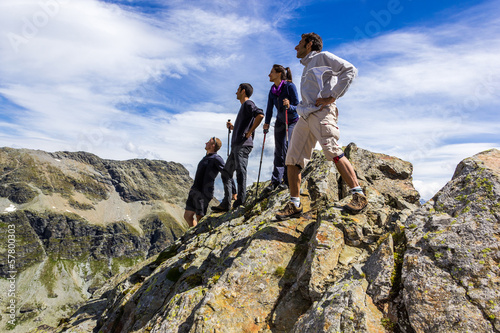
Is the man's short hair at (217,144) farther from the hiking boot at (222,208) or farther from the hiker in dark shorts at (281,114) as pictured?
the hiker in dark shorts at (281,114)

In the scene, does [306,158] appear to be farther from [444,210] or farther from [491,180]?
[491,180]

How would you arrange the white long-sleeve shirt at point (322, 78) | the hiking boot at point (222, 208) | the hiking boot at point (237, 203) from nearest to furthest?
the white long-sleeve shirt at point (322, 78)
the hiking boot at point (237, 203)
the hiking boot at point (222, 208)

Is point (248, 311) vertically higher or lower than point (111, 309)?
higher

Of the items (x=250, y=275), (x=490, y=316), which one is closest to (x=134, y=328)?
(x=250, y=275)

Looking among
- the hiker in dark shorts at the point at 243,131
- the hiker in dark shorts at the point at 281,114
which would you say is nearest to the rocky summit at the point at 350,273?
the hiker in dark shorts at the point at 281,114

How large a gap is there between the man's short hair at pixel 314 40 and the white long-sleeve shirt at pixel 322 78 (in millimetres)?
176

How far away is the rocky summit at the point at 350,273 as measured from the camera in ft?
14.4

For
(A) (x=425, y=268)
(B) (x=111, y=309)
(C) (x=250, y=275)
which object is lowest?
(B) (x=111, y=309)

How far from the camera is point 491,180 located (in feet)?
17.9

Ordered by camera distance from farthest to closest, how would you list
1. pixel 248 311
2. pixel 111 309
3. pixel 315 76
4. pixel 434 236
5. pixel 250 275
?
pixel 111 309 → pixel 315 76 → pixel 250 275 → pixel 248 311 → pixel 434 236

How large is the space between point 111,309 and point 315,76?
10.4 meters

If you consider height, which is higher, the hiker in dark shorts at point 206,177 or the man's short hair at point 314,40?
the man's short hair at point 314,40

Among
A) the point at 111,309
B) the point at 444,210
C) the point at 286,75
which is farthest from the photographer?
the point at 286,75

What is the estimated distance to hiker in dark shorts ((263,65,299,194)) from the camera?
12.7m
